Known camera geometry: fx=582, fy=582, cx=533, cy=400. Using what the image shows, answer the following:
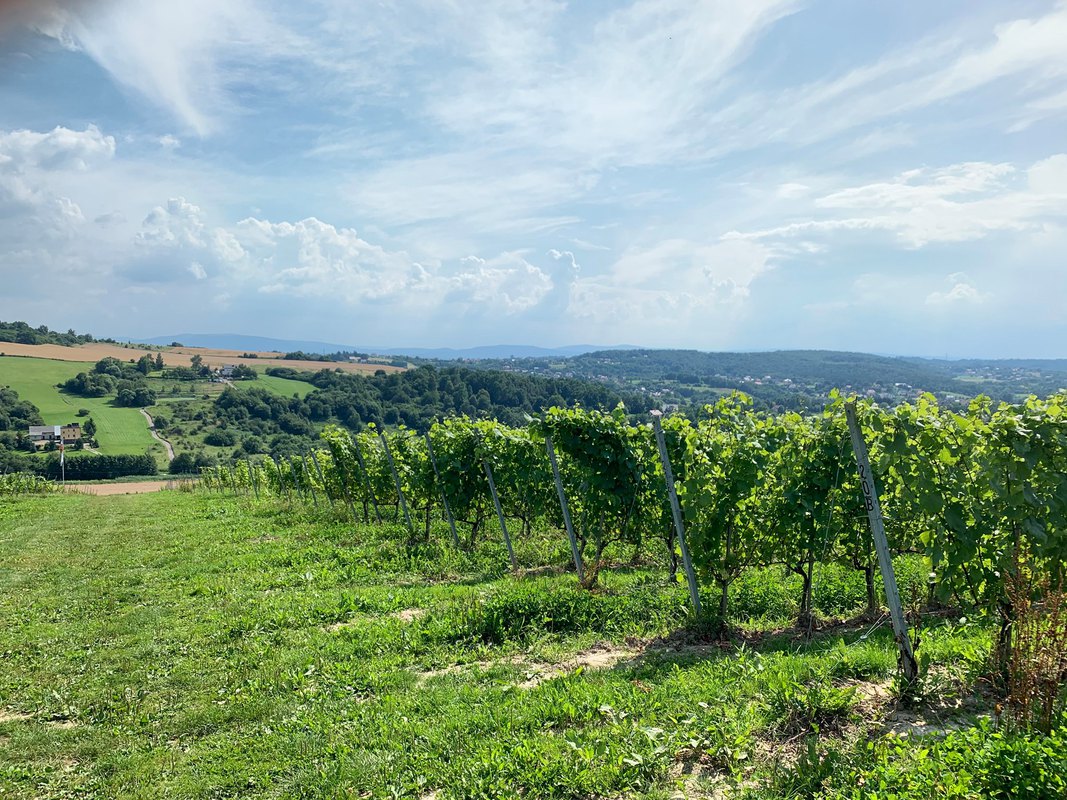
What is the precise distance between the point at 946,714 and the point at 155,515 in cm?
2705

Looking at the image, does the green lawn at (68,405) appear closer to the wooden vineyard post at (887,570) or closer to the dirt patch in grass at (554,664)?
the dirt patch in grass at (554,664)

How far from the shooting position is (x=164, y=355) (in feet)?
415

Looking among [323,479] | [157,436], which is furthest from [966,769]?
[157,436]

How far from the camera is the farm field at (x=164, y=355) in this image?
368 ft

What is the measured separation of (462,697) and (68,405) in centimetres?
10940

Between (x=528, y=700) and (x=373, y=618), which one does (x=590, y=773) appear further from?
(x=373, y=618)

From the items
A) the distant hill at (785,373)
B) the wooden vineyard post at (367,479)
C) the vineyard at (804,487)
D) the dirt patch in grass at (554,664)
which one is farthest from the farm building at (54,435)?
the dirt patch in grass at (554,664)

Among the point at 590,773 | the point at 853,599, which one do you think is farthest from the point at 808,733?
the point at 853,599

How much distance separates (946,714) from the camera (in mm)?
4250

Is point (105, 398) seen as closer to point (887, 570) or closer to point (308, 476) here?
point (308, 476)

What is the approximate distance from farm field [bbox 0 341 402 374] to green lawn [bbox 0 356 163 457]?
622 centimetres

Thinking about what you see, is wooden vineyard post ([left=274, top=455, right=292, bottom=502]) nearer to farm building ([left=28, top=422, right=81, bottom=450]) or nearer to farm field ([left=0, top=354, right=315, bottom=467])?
farm field ([left=0, top=354, right=315, bottom=467])

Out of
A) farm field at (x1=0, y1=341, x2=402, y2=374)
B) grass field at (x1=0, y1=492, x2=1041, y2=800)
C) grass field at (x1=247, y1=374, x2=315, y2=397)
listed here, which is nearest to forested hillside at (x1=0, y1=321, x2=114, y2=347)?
farm field at (x1=0, y1=341, x2=402, y2=374)

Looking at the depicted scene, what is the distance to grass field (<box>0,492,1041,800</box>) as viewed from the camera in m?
3.97
